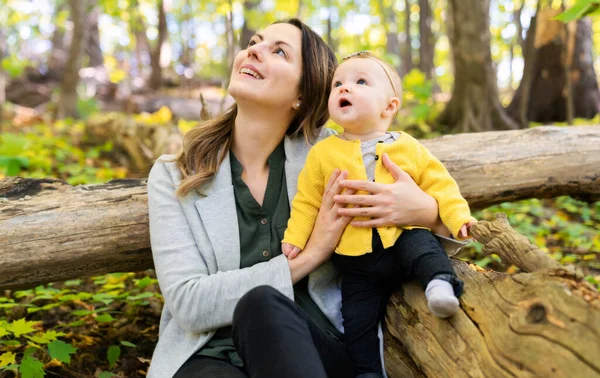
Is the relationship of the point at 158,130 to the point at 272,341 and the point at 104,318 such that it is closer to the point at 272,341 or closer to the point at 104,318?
the point at 104,318

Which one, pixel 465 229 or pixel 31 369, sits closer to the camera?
pixel 465 229

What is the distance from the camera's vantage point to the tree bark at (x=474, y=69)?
21.6 ft

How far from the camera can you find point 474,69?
6.64m

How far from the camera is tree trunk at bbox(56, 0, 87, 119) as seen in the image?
8.42 meters

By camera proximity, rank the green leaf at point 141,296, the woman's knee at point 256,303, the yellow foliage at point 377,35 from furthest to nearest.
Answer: the yellow foliage at point 377,35
the green leaf at point 141,296
the woman's knee at point 256,303

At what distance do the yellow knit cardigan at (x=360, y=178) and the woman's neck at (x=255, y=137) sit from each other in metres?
0.34

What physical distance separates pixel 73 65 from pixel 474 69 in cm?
655

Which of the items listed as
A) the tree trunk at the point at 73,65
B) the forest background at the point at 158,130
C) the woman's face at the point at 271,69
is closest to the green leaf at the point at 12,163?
the forest background at the point at 158,130

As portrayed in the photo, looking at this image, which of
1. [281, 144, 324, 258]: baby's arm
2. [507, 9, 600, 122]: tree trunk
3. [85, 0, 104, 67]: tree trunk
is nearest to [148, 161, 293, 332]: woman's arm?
[281, 144, 324, 258]: baby's arm

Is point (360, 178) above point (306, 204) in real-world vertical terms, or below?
above

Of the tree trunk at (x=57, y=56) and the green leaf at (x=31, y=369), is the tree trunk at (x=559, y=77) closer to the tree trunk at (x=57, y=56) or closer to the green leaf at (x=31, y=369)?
the green leaf at (x=31, y=369)

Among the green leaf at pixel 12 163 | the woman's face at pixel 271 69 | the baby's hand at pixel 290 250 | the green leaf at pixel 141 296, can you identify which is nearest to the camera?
the baby's hand at pixel 290 250

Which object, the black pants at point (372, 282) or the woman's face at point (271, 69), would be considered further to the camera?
the woman's face at point (271, 69)

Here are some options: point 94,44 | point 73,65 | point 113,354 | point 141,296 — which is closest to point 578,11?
point 141,296
